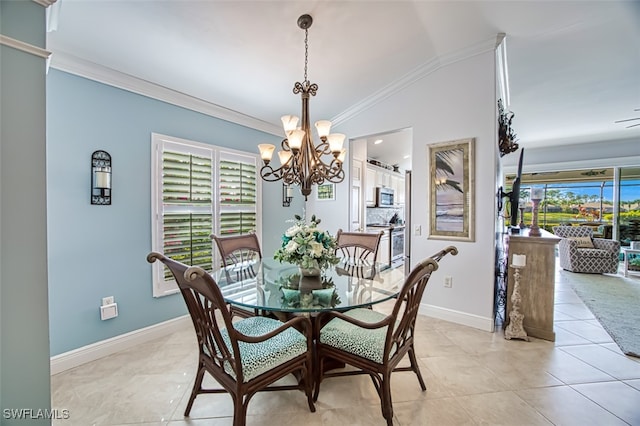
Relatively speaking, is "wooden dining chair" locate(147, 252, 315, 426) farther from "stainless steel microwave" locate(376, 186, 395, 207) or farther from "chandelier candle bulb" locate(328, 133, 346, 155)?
"stainless steel microwave" locate(376, 186, 395, 207)

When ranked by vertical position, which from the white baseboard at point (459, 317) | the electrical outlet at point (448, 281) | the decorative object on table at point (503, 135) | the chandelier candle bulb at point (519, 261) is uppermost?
the decorative object on table at point (503, 135)

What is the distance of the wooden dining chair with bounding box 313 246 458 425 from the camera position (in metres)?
1.41

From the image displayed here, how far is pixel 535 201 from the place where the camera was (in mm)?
3037

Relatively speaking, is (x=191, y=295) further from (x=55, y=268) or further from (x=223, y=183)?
(x=223, y=183)

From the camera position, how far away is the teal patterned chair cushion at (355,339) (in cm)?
154

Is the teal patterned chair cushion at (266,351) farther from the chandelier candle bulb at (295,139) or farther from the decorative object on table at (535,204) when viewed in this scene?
the decorative object on table at (535,204)

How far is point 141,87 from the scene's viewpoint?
253 cm

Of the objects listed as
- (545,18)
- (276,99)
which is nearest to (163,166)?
(276,99)

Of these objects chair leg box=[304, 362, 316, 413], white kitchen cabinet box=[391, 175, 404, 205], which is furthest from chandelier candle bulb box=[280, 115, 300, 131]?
white kitchen cabinet box=[391, 175, 404, 205]

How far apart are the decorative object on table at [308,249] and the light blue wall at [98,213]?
5.36 ft

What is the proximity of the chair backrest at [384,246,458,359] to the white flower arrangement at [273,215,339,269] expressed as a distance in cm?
62

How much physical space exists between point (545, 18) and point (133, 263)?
14.3 feet

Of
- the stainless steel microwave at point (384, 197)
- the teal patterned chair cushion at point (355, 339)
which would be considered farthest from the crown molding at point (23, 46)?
the stainless steel microwave at point (384, 197)

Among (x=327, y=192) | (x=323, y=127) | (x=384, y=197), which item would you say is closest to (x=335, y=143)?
(x=323, y=127)
